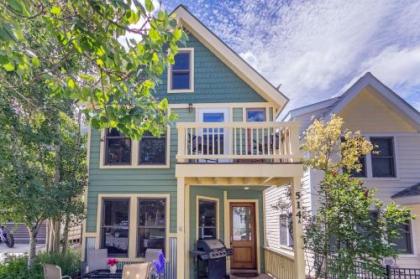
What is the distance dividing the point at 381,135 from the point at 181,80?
758 cm

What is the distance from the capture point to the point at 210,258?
31.8 feet

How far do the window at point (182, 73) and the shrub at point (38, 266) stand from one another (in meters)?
6.31

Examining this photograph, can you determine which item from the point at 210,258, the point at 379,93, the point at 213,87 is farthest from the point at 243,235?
the point at 379,93

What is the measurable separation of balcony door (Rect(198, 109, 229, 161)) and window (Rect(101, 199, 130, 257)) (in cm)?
315

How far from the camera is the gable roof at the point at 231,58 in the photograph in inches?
423

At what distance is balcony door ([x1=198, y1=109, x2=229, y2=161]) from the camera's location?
345 inches

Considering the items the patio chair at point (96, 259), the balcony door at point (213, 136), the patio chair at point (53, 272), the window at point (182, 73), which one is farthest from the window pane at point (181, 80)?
the patio chair at point (53, 272)

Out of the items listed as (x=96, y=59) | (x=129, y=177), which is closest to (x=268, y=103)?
(x=129, y=177)

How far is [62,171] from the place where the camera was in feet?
35.6

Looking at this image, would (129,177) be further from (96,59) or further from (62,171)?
(96,59)

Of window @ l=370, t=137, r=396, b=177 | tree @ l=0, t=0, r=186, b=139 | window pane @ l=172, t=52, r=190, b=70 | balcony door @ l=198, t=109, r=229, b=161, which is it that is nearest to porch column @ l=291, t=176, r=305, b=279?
balcony door @ l=198, t=109, r=229, b=161

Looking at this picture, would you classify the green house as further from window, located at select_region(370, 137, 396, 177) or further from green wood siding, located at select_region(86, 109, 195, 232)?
window, located at select_region(370, 137, 396, 177)

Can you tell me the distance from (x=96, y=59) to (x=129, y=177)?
670cm

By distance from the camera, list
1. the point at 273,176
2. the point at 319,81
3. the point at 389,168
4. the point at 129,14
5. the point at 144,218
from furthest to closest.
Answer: the point at 319,81 < the point at 389,168 < the point at 144,218 < the point at 273,176 < the point at 129,14
